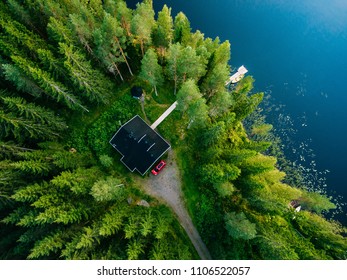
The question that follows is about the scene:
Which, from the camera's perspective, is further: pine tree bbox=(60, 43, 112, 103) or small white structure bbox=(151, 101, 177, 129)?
small white structure bbox=(151, 101, 177, 129)

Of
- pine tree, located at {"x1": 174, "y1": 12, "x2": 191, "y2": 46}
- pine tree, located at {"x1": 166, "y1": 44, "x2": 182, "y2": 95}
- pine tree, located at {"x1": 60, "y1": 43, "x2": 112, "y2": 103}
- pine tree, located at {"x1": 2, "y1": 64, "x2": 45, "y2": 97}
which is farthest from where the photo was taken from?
pine tree, located at {"x1": 174, "y1": 12, "x2": 191, "y2": 46}

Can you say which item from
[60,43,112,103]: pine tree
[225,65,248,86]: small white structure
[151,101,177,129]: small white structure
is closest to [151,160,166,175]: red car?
[151,101,177,129]: small white structure

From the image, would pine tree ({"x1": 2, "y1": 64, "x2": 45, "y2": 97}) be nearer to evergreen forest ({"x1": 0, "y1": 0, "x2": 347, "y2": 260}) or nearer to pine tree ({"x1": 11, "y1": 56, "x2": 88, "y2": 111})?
evergreen forest ({"x1": 0, "y1": 0, "x2": 347, "y2": 260})

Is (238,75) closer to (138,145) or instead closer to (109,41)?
(138,145)

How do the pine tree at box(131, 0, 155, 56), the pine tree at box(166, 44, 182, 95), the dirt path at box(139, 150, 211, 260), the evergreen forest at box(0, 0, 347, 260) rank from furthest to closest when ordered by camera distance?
the dirt path at box(139, 150, 211, 260) → the pine tree at box(131, 0, 155, 56) → the pine tree at box(166, 44, 182, 95) → the evergreen forest at box(0, 0, 347, 260)

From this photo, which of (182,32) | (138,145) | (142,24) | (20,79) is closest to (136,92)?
(138,145)

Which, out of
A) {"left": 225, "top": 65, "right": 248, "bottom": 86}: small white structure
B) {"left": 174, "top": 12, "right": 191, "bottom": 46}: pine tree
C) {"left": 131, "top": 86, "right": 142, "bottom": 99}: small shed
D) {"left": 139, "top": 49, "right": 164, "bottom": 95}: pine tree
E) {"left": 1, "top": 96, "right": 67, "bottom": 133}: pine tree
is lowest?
{"left": 1, "top": 96, "right": 67, "bottom": 133}: pine tree
